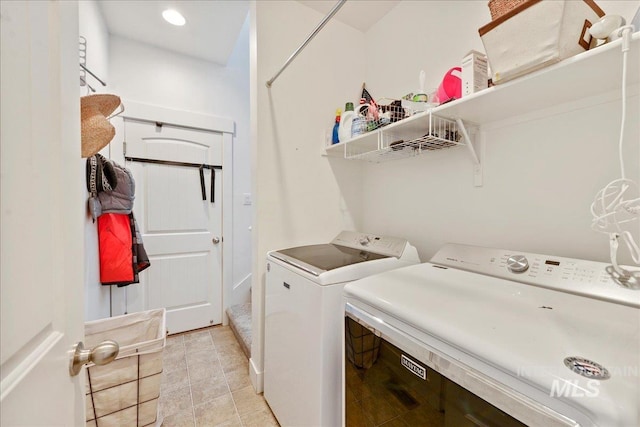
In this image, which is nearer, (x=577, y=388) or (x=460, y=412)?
(x=577, y=388)

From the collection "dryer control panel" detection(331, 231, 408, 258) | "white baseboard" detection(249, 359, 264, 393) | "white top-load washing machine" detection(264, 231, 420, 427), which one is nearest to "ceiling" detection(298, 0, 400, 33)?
"dryer control panel" detection(331, 231, 408, 258)

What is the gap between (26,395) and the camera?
14.0 inches

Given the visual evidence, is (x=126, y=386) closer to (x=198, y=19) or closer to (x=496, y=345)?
(x=496, y=345)

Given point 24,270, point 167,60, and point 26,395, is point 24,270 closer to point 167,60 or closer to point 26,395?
point 26,395

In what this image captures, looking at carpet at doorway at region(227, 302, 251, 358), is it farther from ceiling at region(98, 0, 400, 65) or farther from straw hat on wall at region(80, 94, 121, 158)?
ceiling at region(98, 0, 400, 65)

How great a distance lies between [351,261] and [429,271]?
1.20 feet

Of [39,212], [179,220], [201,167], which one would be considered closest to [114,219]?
[179,220]

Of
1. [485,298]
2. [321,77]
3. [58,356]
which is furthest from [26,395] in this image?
[321,77]

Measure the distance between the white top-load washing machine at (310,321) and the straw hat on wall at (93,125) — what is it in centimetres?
98

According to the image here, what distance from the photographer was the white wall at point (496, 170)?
1.01 m

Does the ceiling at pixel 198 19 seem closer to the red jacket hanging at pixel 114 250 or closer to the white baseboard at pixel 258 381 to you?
the red jacket hanging at pixel 114 250

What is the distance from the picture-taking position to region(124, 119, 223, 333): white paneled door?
97.1 inches

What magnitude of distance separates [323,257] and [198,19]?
225cm

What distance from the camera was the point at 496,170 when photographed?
4.29 feet
